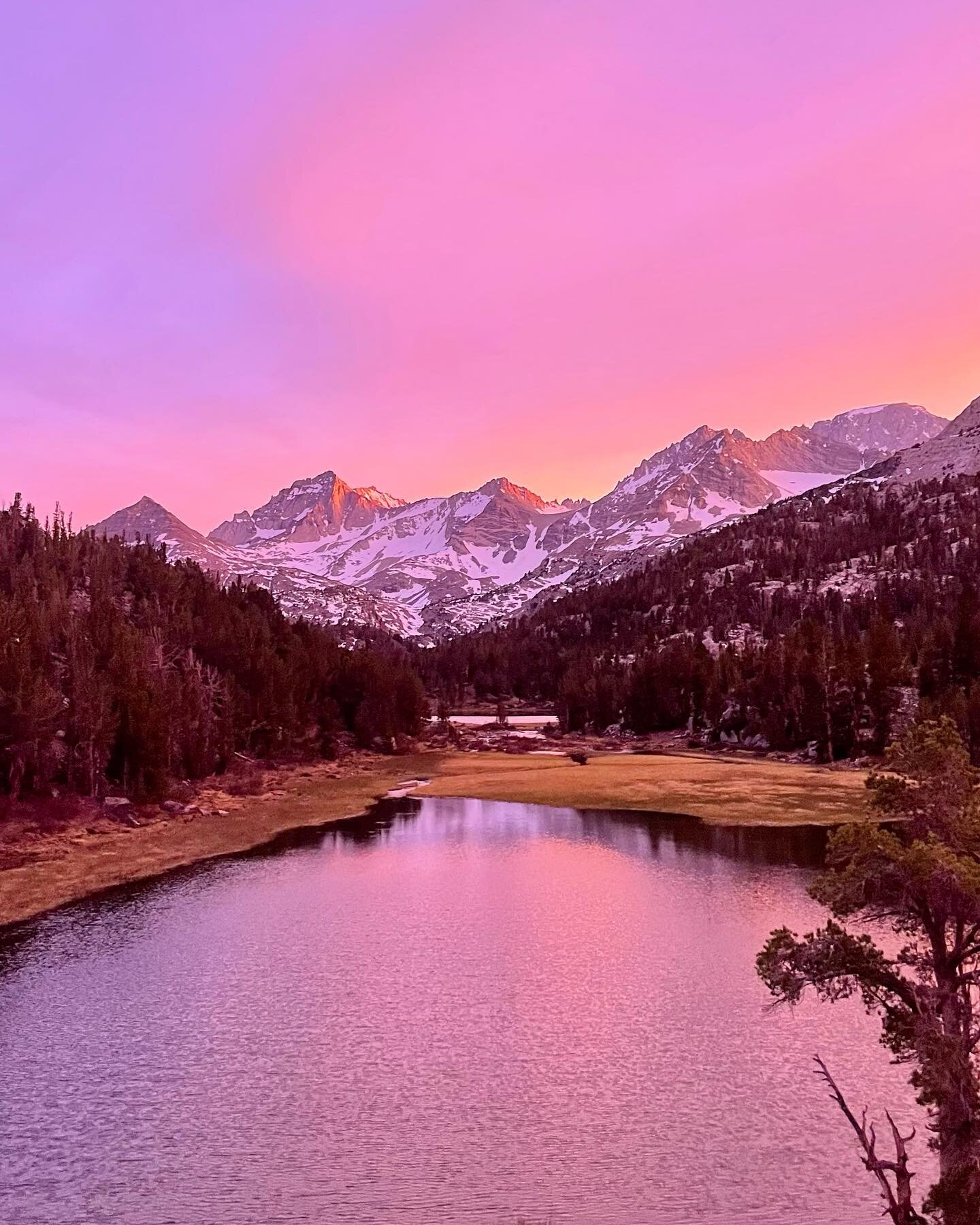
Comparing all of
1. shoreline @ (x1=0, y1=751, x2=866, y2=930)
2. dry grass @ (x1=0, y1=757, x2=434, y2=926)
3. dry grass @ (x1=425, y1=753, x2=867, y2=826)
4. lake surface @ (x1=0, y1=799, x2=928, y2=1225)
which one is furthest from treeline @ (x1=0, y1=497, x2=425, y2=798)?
lake surface @ (x1=0, y1=799, x2=928, y2=1225)

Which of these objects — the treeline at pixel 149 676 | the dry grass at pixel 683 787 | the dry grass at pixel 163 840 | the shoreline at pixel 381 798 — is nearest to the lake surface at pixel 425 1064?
the dry grass at pixel 163 840

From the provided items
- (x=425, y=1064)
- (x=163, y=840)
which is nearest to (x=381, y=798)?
(x=163, y=840)

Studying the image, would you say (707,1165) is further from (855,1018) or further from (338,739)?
(338,739)

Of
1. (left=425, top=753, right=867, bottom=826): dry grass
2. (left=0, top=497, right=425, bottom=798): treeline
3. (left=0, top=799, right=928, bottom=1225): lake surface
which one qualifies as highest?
(left=0, top=497, right=425, bottom=798): treeline

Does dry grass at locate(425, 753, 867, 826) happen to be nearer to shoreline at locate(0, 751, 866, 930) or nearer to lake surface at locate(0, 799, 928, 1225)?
shoreline at locate(0, 751, 866, 930)

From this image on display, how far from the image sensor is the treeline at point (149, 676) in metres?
83.4

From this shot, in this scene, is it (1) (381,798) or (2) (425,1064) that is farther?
(1) (381,798)

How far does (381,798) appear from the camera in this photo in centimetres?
9931

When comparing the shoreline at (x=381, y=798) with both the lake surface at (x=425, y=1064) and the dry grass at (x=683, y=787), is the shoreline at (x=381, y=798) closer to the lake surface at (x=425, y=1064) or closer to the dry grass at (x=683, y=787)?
the dry grass at (x=683, y=787)

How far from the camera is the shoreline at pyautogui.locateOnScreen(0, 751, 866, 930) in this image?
60.0m

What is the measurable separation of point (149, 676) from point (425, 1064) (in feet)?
262

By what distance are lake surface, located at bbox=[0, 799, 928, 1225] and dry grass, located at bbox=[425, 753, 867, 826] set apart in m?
29.9

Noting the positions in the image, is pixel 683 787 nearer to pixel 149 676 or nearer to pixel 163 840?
pixel 163 840

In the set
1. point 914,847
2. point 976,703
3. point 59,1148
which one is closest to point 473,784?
point 976,703
